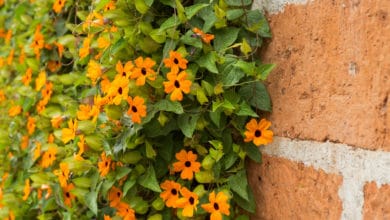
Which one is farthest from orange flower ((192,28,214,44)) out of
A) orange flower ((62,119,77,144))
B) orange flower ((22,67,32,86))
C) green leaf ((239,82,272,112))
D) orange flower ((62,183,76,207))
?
orange flower ((22,67,32,86))

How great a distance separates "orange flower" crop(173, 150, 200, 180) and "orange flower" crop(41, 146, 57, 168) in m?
0.41

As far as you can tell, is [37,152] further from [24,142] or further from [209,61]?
[209,61]

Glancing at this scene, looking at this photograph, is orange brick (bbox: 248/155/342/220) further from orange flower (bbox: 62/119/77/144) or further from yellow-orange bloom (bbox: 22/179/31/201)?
yellow-orange bloom (bbox: 22/179/31/201)

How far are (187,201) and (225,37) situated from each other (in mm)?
305

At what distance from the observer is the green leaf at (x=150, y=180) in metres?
1.00

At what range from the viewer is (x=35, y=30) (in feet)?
5.01

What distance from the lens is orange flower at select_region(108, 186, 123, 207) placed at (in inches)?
42.8

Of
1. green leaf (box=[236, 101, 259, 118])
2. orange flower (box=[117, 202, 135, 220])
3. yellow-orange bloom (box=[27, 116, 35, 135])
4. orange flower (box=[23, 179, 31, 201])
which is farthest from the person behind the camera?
yellow-orange bloom (box=[27, 116, 35, 135])

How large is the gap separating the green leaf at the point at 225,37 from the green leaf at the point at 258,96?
0.28ft

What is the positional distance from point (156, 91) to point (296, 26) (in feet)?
0.94

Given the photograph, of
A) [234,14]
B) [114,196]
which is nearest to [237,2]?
[234,14]

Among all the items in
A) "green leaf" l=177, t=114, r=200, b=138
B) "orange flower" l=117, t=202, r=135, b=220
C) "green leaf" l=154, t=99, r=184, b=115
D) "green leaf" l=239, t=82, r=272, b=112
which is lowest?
"orange flower" l=117, t=202, r=135, b=220

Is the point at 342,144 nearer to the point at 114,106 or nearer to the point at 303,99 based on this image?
the point at 303,99

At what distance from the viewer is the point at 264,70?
91 cm
